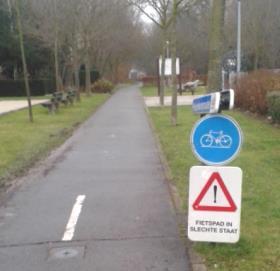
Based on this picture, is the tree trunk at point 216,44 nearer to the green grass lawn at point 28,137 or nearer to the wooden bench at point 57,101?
the green grass lawn at point 28,137

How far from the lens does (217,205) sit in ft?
18.4

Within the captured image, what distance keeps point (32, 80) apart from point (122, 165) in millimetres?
43081

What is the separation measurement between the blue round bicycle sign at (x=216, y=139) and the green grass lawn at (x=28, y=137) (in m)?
5.40

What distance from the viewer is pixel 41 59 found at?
54438 mm

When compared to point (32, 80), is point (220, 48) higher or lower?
higher

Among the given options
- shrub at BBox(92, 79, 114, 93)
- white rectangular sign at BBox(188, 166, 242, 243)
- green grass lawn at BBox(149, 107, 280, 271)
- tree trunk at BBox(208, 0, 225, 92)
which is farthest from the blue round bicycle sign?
shrub at BBox(92, 79, 114, 93)

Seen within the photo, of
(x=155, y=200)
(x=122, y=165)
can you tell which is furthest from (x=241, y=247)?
(x=122, y=165)

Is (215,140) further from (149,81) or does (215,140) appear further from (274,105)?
(149,81)

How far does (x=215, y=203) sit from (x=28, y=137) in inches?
475

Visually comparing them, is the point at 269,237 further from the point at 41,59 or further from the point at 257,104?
the point at 41,59

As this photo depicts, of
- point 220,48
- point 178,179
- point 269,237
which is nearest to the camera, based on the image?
point 269,237

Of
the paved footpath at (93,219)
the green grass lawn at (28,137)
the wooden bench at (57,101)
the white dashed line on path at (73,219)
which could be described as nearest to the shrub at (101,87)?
the wooden bench at (57,101)

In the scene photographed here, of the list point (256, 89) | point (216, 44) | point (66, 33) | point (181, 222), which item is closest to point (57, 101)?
point (256, 89)

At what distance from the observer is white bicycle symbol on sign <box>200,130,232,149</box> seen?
217 inches
